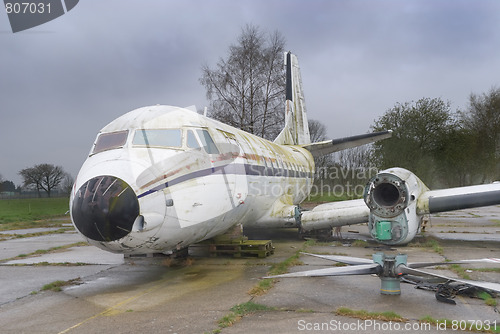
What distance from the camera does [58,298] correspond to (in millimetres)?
5957

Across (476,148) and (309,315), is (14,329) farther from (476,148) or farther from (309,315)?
(476,148)

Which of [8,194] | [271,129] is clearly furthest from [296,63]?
[8,194]

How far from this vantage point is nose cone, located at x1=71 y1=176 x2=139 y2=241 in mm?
5117

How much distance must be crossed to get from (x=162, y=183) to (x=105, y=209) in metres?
0.92

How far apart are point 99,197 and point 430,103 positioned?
25817mm

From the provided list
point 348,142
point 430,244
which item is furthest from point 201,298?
point 348,142

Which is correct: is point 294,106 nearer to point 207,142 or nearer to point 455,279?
point 207,142

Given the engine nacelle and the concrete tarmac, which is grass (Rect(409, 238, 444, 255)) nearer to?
the concrete tarmac

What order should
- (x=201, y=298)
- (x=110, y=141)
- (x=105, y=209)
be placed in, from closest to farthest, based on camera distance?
(x=105, y=209) < (x=201, y=298) < (x=110, y=141)

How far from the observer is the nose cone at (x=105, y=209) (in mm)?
5117

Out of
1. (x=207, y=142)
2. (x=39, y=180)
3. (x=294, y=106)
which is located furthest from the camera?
(x=39, y=180)

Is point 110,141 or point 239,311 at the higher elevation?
point 110,141

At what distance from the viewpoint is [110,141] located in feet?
21.5

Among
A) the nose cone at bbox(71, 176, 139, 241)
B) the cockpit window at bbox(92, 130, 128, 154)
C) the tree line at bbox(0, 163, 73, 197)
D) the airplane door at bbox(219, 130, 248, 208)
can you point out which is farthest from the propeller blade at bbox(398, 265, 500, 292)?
the tree line at bbox(0, 163, 73, 197)
